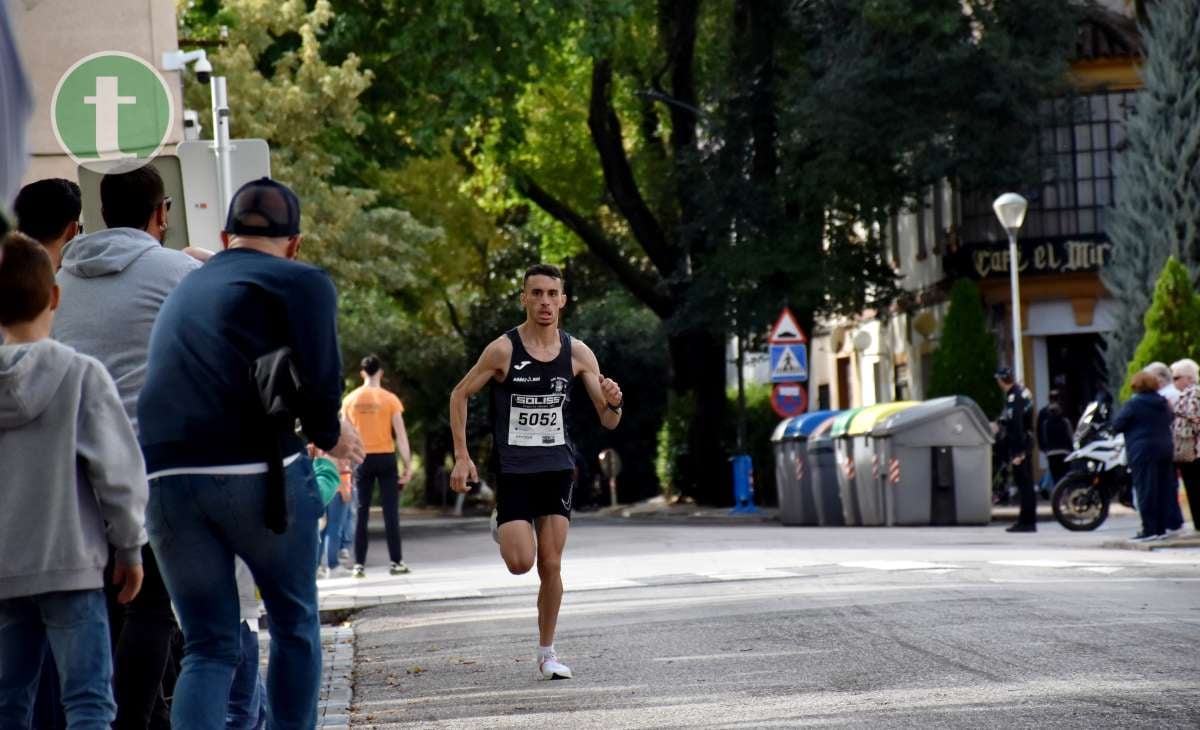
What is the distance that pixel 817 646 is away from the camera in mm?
10922

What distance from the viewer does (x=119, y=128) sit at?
12.2m

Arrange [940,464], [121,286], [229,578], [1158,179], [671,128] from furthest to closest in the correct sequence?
[671,128], [1158,179], [940,464], [121,286], [229,578]

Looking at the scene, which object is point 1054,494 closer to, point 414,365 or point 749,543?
point 749,543

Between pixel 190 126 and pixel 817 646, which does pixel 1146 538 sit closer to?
pixel 190 126

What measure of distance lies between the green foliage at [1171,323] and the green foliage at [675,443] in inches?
553

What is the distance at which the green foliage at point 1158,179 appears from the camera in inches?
1347

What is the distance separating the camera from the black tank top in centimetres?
1070

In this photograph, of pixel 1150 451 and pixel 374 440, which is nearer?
pixel 374 440

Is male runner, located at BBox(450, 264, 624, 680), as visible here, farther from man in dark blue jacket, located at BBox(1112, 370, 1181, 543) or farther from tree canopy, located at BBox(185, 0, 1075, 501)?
tree canopy, located at BBox(185, 0, 1075, 501)

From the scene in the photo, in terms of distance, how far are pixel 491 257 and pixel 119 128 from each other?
45.3 meters

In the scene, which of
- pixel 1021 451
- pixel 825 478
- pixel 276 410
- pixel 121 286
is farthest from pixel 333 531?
pixel 276 410

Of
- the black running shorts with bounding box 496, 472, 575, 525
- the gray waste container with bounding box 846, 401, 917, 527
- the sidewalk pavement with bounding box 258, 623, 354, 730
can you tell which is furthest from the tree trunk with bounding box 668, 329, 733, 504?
the black running shorts with bounding box 496, 472, 575, 525

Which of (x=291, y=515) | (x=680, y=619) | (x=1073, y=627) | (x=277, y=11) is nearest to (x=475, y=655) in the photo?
(x=680, y=619)

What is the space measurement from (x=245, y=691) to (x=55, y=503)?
44.0 inches
